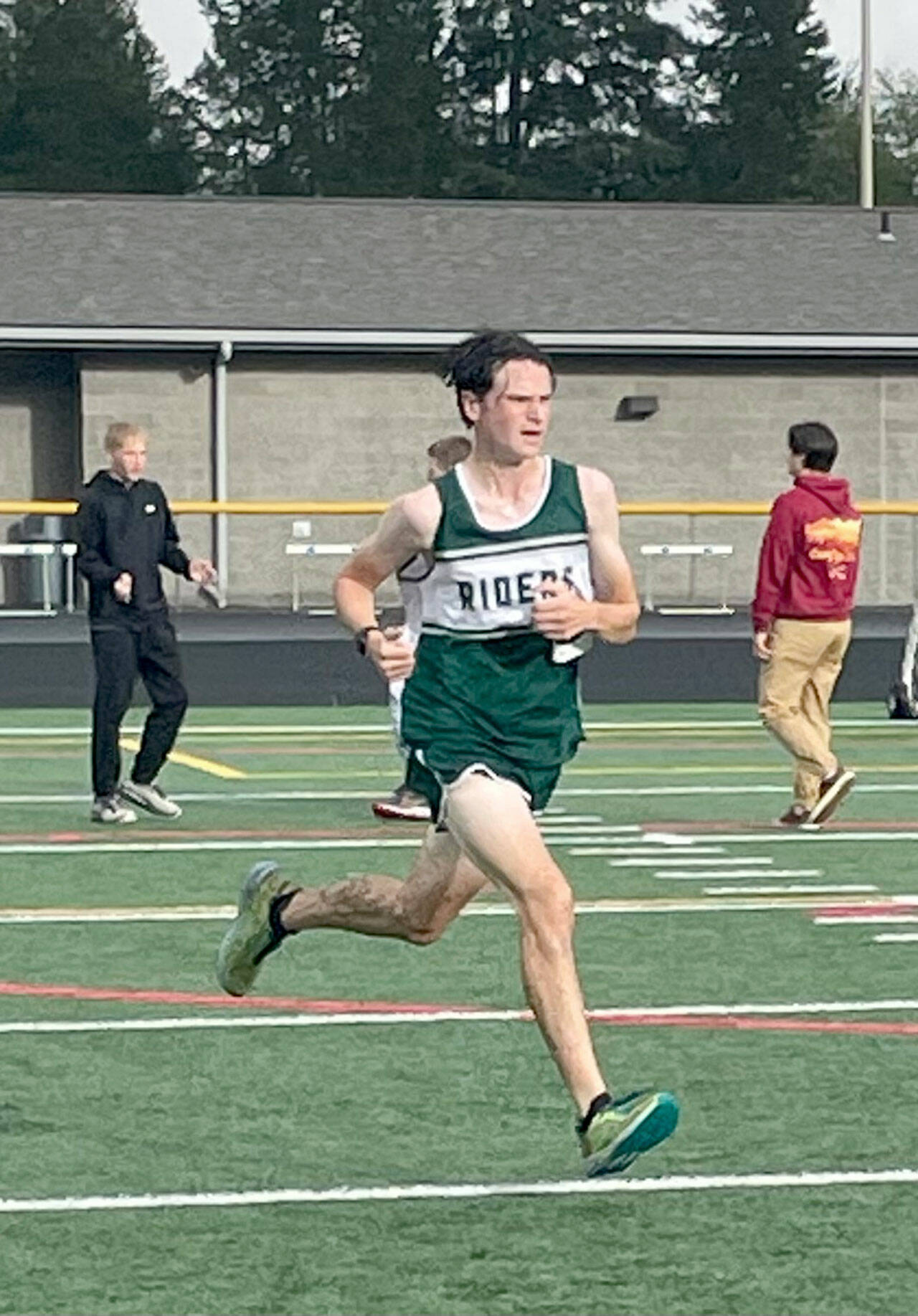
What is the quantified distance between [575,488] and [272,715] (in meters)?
15.9

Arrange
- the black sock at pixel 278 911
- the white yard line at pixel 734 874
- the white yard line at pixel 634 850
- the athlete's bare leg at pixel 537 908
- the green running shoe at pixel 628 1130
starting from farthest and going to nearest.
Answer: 1. the white yard line at pixel 634 850
2. the white yard line at pixel 734 874
3. the black sock at pixel 278 911
4. the athlete's bare leg at pixel 537 908
5. the green running shoe at pixel 628 1130

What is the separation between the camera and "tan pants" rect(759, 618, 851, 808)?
49.9 feet

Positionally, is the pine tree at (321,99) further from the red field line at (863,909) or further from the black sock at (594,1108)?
the black sock at (594,1108)

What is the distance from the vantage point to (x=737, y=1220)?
713cm

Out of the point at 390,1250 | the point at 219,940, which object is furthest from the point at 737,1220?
the point at 219,940

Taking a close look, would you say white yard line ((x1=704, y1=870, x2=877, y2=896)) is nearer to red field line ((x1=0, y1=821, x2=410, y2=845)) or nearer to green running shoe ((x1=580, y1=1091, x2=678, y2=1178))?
red field line ((x1=0, y1=821, x2=410, y2=845))

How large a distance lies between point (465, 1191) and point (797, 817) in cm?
815

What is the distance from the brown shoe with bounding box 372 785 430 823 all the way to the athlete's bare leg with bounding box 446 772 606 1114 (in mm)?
7719

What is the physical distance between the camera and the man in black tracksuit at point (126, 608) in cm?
→ 1557

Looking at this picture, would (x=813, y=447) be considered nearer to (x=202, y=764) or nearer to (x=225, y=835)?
(x=225, y=835)

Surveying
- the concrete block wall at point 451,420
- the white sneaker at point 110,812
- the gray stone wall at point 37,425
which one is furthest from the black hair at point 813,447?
the gray stone wall at point 37,425

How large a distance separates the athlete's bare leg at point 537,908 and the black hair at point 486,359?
36.8 inches

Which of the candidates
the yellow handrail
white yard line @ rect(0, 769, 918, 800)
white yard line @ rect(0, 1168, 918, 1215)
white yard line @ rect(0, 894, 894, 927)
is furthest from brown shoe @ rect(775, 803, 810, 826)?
the yellow handrail

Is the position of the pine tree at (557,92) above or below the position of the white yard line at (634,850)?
above
